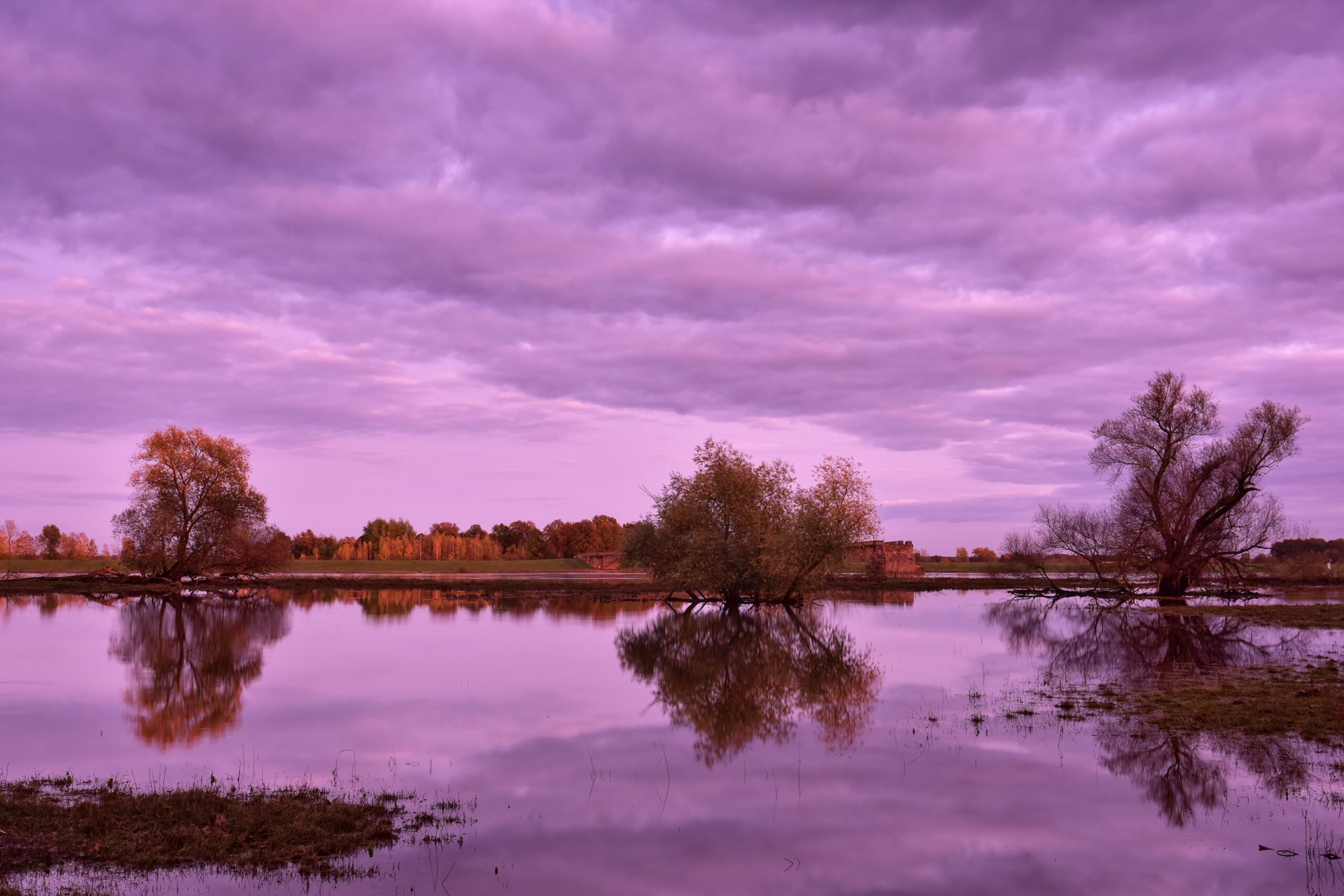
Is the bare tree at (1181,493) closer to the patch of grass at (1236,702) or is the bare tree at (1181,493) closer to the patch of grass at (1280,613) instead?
the patch of grass at (1280,613)

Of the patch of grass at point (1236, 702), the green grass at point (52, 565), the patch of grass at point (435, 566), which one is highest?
the patch of grass at point (1236, 702)

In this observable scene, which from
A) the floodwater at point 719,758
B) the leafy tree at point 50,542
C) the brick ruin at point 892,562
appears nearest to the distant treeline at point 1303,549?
the brick ruin at point 892,562

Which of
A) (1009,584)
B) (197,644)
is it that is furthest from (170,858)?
(1009,584)

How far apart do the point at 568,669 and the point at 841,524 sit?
29323 millimetres

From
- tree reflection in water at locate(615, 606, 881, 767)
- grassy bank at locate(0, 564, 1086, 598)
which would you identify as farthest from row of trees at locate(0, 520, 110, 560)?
tree reflection in water at locate(615, 606, 881, 767)

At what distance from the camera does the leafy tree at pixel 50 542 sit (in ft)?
491

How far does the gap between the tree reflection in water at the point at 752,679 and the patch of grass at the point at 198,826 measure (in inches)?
229

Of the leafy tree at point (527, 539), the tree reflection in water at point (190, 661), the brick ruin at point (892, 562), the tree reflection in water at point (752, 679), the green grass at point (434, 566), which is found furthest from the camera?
the leafy tree at point (527, 539)

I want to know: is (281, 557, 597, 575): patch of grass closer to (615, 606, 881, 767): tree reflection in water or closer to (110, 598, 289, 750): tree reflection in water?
(110, 598, 289, 750): tree reflection in water

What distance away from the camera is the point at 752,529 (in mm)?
55938

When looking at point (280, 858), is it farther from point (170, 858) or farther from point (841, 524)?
point (841, 524)

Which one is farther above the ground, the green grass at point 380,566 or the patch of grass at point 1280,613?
the patch of grass at point 1280,613

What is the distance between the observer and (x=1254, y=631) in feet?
121

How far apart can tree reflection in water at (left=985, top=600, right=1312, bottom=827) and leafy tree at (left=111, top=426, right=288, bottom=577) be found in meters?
59.7
